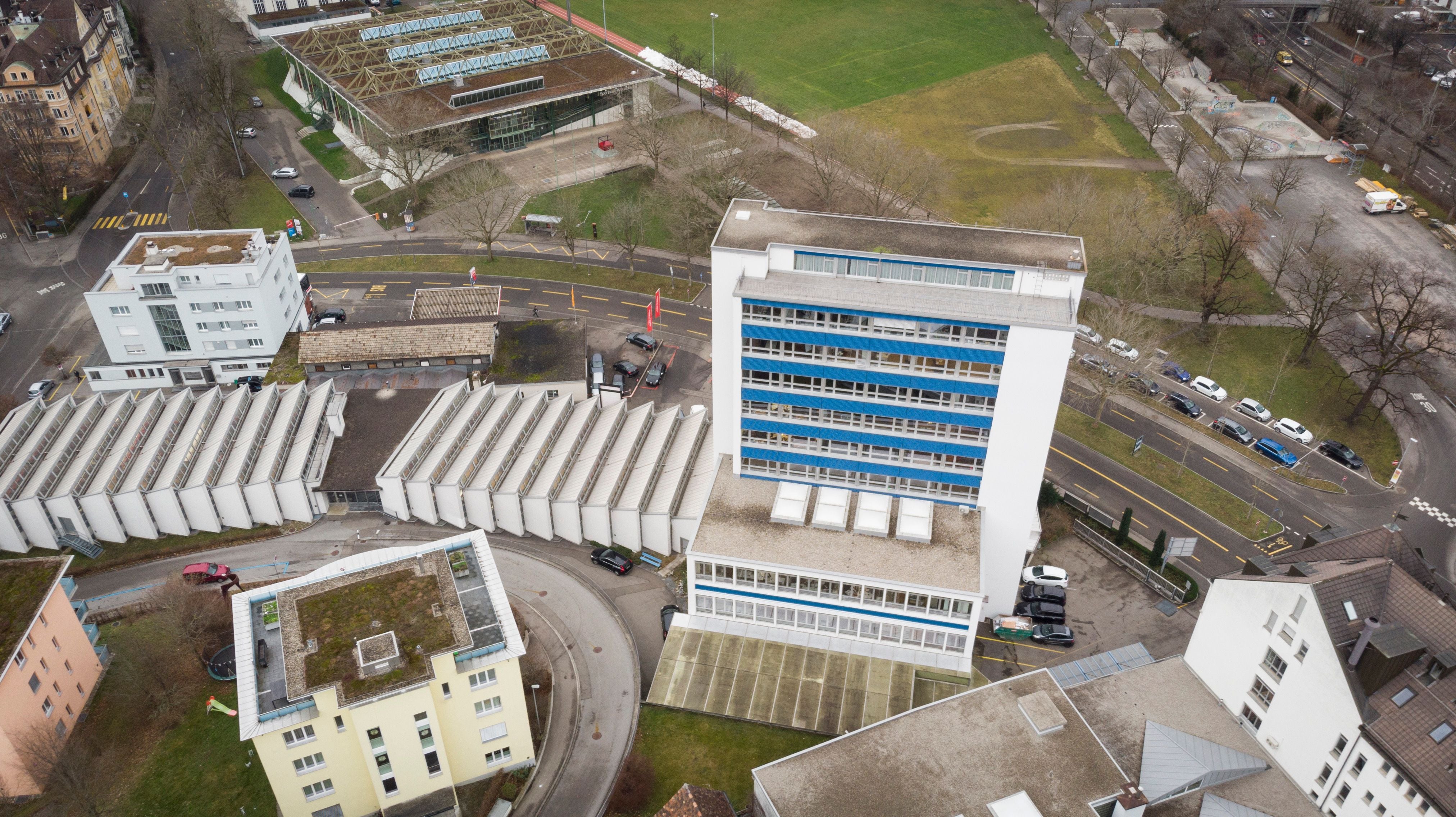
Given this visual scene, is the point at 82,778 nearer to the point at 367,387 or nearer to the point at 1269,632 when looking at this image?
the point at 367,387

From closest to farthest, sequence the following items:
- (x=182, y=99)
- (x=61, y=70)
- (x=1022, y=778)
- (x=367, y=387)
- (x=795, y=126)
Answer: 1. (x=1022, y=778)
2. (x=367, y=387)
3. (x=61, y=70)
4. (x=182, y=99)
5. (x=795, y=126)

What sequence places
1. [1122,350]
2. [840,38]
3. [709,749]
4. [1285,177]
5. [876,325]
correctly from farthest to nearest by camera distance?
[840,38] < [1285,177] < [1122,350] < [876,325] < [709,749]

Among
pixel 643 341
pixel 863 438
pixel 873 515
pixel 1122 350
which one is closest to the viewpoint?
pixel 873 515

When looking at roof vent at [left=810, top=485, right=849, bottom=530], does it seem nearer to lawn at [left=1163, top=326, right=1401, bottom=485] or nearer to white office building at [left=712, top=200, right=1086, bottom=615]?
white office building at [left=712, top=200, right=1086, bottom=615]

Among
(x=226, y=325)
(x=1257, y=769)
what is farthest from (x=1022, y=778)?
(x=226, y=325)

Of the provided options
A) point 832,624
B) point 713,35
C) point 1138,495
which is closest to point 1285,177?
point 1138,495

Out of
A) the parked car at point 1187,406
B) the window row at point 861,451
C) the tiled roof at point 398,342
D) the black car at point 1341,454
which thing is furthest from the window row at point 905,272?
the black car at point 1341,454

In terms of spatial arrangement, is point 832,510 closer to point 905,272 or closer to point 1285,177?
point 905,272

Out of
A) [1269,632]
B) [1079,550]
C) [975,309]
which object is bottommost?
[1079,550]
